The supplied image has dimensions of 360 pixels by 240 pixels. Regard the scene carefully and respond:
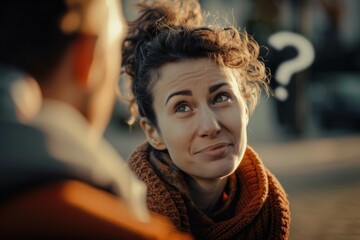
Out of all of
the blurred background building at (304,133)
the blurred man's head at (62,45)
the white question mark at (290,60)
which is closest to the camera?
the blurred man's head at (62,45)

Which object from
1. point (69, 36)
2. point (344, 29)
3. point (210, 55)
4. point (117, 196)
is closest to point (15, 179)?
point (117, 196)

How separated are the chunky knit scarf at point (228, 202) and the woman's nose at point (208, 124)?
0.26 meters

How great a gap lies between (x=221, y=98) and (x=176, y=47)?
29cm

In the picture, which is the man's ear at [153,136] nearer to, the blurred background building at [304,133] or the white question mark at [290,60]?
the blurred background building at [304,133]

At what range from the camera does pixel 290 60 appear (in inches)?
145


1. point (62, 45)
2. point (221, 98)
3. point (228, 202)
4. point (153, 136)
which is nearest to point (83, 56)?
point (62, 45)

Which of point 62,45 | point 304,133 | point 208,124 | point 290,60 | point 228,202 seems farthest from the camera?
point 304,133

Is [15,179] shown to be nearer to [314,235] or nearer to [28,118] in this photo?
[28,118]

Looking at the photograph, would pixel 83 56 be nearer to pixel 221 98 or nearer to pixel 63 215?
pixel 63 215

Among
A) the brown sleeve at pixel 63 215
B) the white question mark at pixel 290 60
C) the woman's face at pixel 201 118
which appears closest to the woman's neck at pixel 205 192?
the woman's face at pixel 201 118

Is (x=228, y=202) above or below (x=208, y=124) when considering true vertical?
below

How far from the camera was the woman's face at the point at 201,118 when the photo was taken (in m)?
2.57

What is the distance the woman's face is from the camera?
2.57 meters

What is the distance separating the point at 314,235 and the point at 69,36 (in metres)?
4.77
